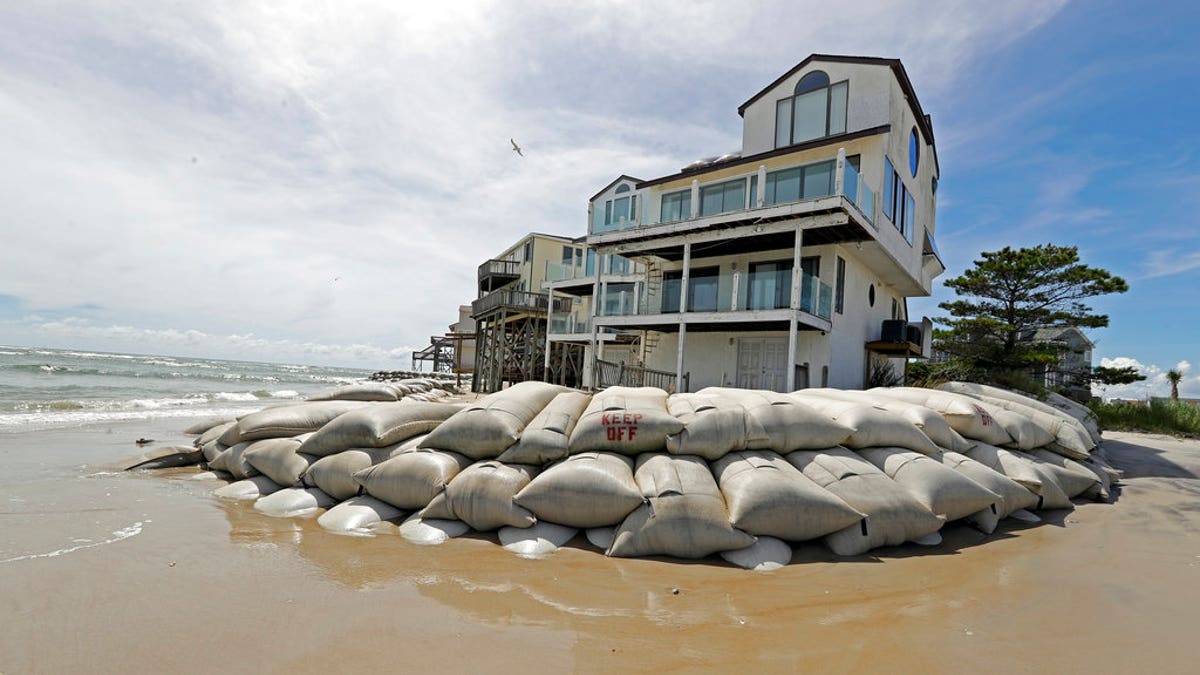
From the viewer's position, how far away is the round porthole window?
45.1 ft

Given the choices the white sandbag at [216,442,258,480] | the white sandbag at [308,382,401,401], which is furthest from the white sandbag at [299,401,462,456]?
the white sandbag at [308,382,401,401]

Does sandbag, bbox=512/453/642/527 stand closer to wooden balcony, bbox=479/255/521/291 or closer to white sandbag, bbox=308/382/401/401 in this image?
white sandbag, bbox=308/382/401/401

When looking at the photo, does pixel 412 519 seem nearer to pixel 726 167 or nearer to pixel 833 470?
pixel 833 470

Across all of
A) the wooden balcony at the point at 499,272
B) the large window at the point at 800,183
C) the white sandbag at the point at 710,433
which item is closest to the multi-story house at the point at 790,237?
the large window at the point at 800,183

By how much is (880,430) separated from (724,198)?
797 centimetres

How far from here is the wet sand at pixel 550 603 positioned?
2.63m

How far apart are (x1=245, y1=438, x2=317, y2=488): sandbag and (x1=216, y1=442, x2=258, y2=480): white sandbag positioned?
14 centimetres

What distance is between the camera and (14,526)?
4.49 meters

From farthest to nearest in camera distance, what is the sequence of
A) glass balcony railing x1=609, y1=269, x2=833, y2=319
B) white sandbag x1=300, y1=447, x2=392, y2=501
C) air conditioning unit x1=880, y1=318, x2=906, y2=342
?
air conditioning unit x1=880, y1=318, x2=906, y2=342
glass balcony railing x1=609, y1=269, x2=833, y2=319
white sandbag x1=300, y1=447, x2=392, y2=501

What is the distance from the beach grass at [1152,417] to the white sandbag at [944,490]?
12231mm

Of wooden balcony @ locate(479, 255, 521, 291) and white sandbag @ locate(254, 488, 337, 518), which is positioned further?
wooden balcony @ locate(479, 255, 521, 291)

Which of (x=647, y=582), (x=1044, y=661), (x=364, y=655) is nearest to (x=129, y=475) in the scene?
(x=364, y=655)

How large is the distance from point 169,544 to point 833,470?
517 centimetres

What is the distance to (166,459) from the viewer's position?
729 cm
